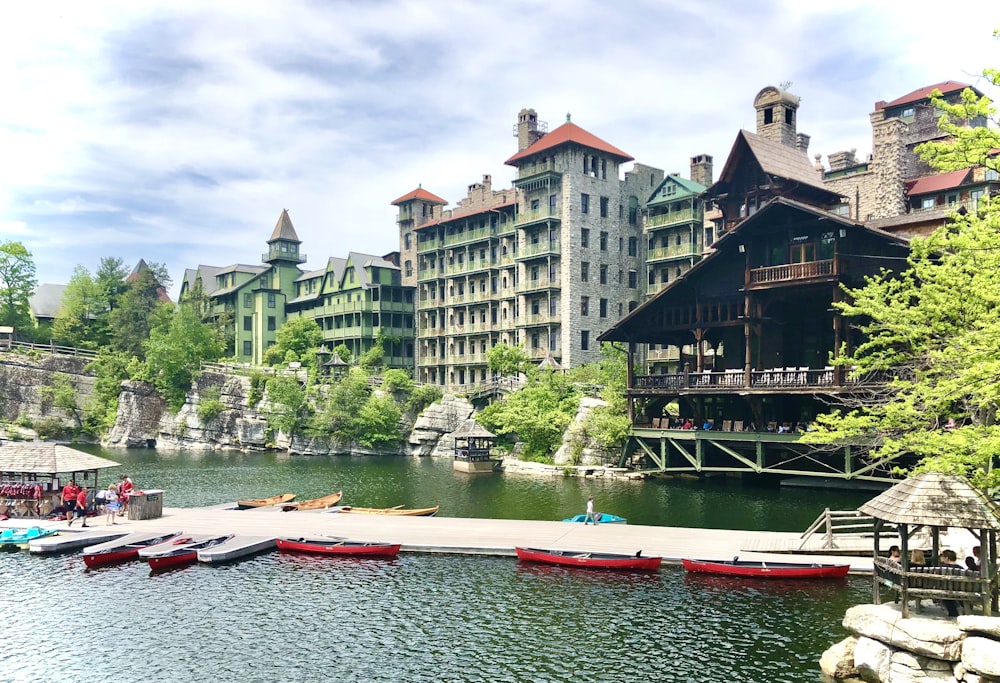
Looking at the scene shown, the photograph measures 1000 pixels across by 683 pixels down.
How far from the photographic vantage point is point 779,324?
48156mm

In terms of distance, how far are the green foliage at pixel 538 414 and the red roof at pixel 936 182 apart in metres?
29.0

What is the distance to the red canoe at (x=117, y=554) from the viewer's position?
87.0 feet

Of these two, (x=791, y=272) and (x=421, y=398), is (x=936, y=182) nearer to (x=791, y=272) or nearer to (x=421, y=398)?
(x=791, y=272)

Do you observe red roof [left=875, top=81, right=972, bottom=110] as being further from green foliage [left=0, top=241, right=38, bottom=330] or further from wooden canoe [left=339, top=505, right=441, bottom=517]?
green foliage [left=0, top=241, right=38, bottom=330]

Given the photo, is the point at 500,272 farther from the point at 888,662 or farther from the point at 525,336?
the point at 888,662

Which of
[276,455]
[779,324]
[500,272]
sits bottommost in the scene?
[276,455]

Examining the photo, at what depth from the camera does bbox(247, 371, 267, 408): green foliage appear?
82000mm

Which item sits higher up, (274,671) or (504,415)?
(504,415)

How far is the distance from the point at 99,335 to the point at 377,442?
4608 centimetres

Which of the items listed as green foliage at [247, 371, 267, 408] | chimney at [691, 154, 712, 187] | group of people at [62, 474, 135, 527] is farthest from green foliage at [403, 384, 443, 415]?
group of people at [62, 474, 135, 527]

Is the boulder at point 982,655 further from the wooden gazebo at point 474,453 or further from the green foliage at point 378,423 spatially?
the green foliage at point 378,423

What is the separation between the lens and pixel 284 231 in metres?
106

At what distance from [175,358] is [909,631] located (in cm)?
8353

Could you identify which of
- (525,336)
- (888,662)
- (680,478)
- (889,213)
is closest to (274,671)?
(888,662)
